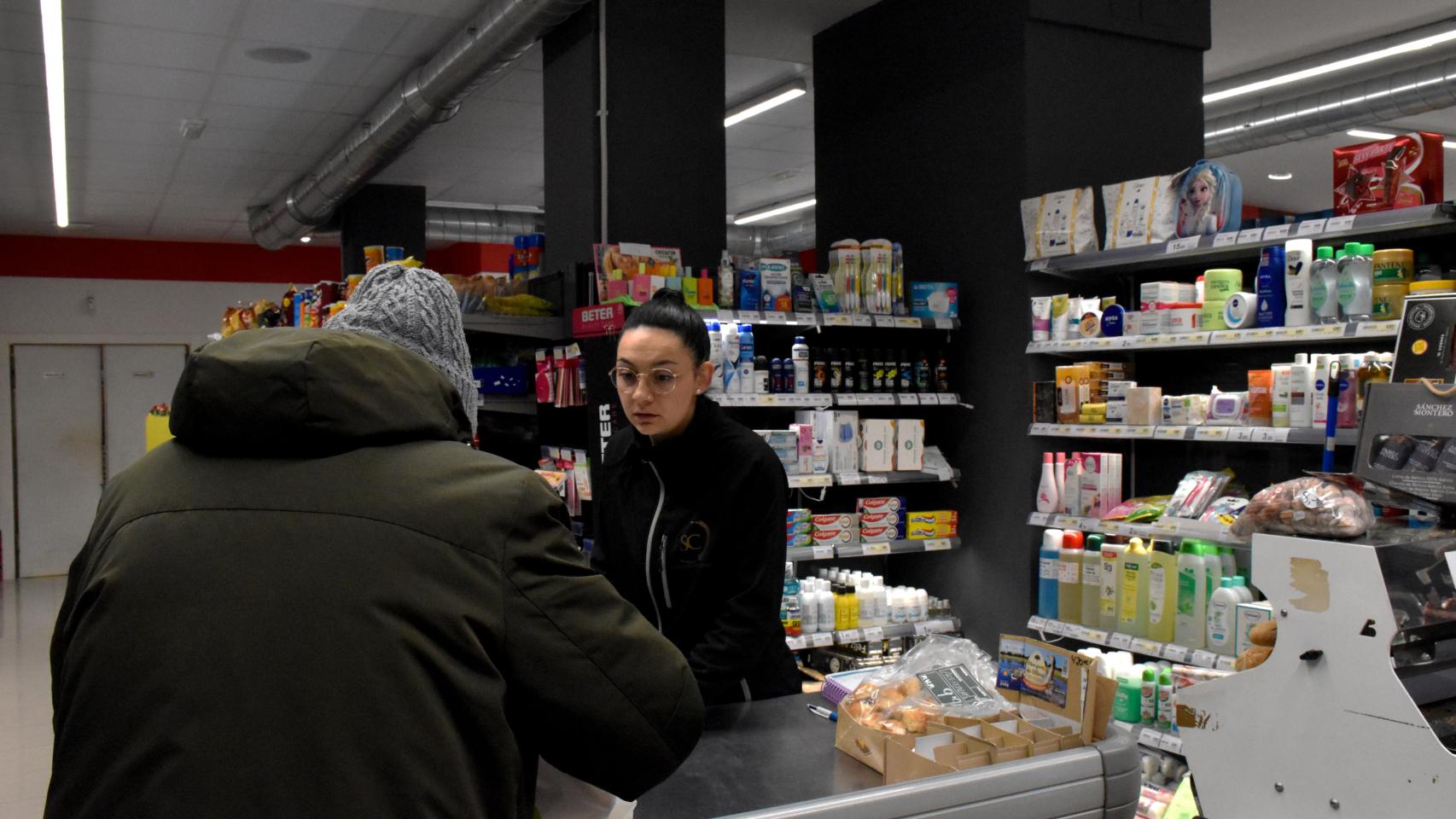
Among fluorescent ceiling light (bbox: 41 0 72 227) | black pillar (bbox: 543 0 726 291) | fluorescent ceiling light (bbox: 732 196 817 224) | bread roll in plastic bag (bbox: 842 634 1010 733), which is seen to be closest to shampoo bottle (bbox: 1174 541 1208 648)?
bread roll in plastic bag (bbox: 842 634 1010 733)

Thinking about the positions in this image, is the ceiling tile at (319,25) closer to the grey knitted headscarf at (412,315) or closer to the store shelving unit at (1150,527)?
the store shelving unit at (1150,527)

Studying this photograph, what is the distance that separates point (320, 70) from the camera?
783 centimetres

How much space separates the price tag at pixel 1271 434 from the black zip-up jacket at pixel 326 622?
325 centimetres

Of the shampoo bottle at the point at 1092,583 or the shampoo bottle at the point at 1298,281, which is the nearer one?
the shampoo bottle at the point at 1298,281

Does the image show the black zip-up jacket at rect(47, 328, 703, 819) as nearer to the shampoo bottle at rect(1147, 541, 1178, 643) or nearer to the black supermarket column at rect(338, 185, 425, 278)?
Result: the shampoo bottle at rect(1147, 541, 1178, 643)

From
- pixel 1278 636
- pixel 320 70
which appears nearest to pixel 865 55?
pixel 320 70

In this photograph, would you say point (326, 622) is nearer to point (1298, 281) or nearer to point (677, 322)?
point (677, 322)

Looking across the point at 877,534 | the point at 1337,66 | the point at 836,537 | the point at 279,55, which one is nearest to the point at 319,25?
the point at 279,55

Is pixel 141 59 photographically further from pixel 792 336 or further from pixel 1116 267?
pixel 1116 267

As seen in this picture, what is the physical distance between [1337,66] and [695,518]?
→ 7.44 m

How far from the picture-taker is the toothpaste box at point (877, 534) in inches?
212

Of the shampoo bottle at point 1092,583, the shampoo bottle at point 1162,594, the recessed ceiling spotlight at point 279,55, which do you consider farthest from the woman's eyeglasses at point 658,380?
the recessed ceiling spotlight at point 279,55

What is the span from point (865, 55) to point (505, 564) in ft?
18.8

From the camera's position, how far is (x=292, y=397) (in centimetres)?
118
